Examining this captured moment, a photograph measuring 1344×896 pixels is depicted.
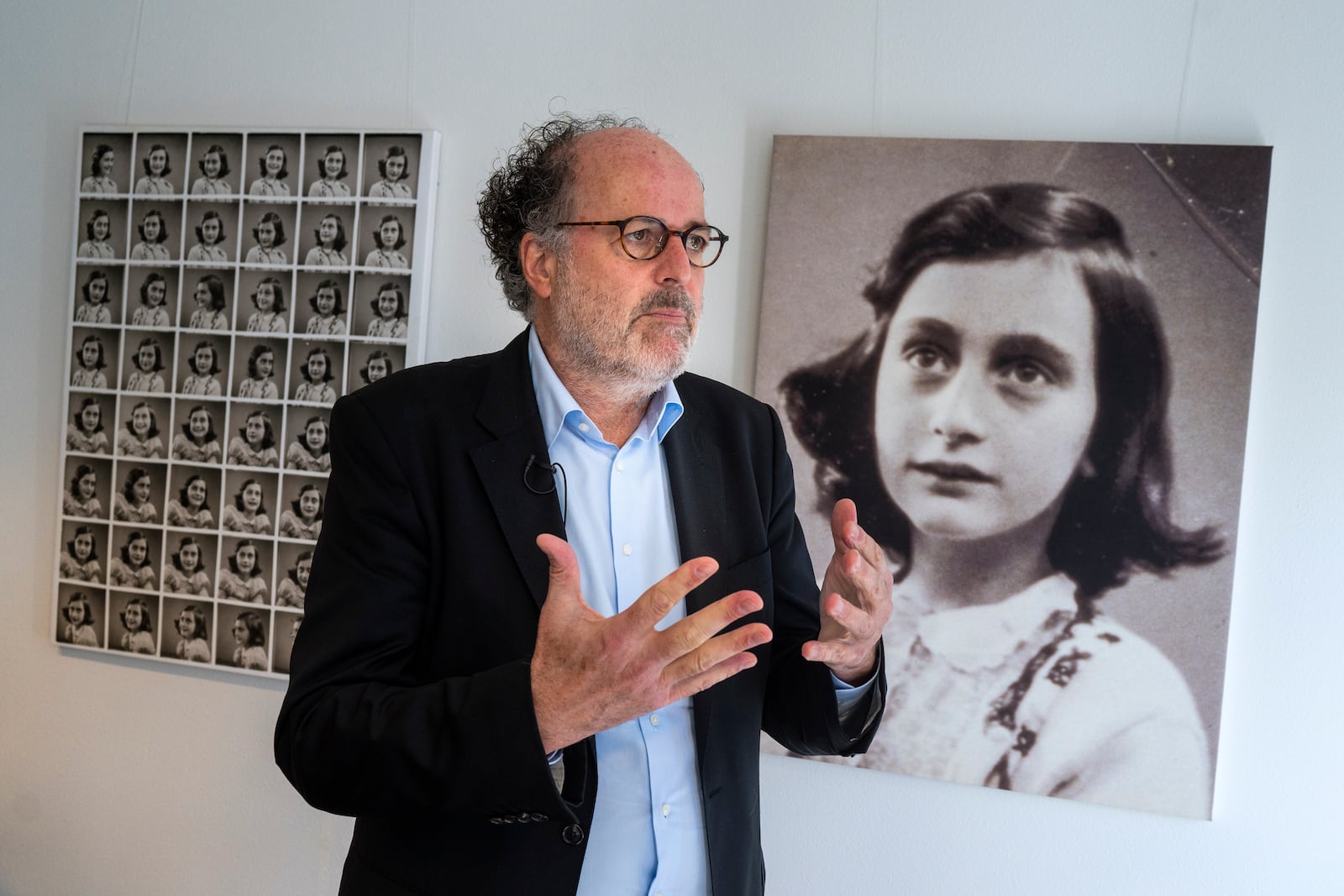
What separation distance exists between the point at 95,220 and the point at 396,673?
194 cm

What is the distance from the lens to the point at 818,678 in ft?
4.60

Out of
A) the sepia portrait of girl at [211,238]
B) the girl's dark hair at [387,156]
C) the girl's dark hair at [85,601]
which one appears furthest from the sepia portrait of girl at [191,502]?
the girl's dark hair at [387,156]

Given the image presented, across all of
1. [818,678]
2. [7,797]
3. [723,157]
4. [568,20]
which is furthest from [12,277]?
[818,678]

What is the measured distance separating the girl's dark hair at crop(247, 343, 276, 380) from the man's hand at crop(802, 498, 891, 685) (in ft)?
5.68

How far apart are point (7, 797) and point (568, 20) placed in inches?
102

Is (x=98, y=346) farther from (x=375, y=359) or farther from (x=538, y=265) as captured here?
(x=538, y=265)

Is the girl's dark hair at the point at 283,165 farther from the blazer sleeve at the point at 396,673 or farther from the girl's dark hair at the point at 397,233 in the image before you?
the blazer sleeve at the point at 396,673

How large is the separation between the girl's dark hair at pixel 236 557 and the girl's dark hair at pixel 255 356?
0.42 meters

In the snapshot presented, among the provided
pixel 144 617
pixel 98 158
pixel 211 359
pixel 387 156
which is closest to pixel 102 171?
pixel 98 158

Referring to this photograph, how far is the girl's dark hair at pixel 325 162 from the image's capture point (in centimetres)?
236

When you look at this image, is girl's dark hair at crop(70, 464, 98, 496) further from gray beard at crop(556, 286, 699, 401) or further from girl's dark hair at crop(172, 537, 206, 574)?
gray beard at crop(556, 286, 699, 401)

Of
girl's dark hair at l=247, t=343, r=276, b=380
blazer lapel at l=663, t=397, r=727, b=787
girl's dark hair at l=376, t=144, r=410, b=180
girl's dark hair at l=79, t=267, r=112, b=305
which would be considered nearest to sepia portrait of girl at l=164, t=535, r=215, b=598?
girl's dark hair at l=247, t=343, r=276, b=380

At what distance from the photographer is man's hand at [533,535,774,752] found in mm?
963

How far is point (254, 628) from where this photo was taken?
8.02ft
